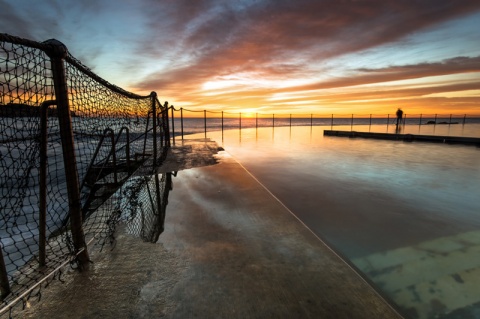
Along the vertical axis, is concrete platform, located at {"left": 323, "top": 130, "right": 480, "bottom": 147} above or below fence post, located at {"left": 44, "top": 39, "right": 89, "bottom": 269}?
below

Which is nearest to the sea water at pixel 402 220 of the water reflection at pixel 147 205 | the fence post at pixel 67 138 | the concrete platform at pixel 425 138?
the water reflection at pixel 147 205

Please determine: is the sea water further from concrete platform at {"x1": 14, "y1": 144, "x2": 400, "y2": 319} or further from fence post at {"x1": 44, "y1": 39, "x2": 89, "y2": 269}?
fence post at {"x1": 44, "y1": 39, "x2": 89, "y2": 269}

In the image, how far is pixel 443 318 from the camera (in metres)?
2.15

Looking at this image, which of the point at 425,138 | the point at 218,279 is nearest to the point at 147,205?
the point at 218,279

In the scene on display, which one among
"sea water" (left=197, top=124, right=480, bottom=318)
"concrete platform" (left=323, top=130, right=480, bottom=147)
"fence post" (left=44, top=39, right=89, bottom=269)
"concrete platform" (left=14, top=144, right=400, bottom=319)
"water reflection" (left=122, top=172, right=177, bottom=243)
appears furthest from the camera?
"concrete platform" (left=323, top=130, right=480, bottom=147)

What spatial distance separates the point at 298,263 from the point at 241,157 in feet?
26.0

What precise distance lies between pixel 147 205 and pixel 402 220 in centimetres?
398

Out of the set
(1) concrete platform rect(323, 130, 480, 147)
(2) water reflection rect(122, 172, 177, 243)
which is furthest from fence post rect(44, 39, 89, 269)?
(1) concrete platform rect(323, 130, 480, 147)

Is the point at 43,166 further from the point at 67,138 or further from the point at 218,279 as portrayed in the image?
the point at 218,279

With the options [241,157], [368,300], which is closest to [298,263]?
[368,300]

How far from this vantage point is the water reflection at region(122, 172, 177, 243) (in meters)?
3.04

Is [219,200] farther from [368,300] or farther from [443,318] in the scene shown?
[443,318]

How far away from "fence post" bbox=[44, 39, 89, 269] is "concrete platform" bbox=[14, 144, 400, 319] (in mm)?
235

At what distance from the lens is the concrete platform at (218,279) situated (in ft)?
5.88
